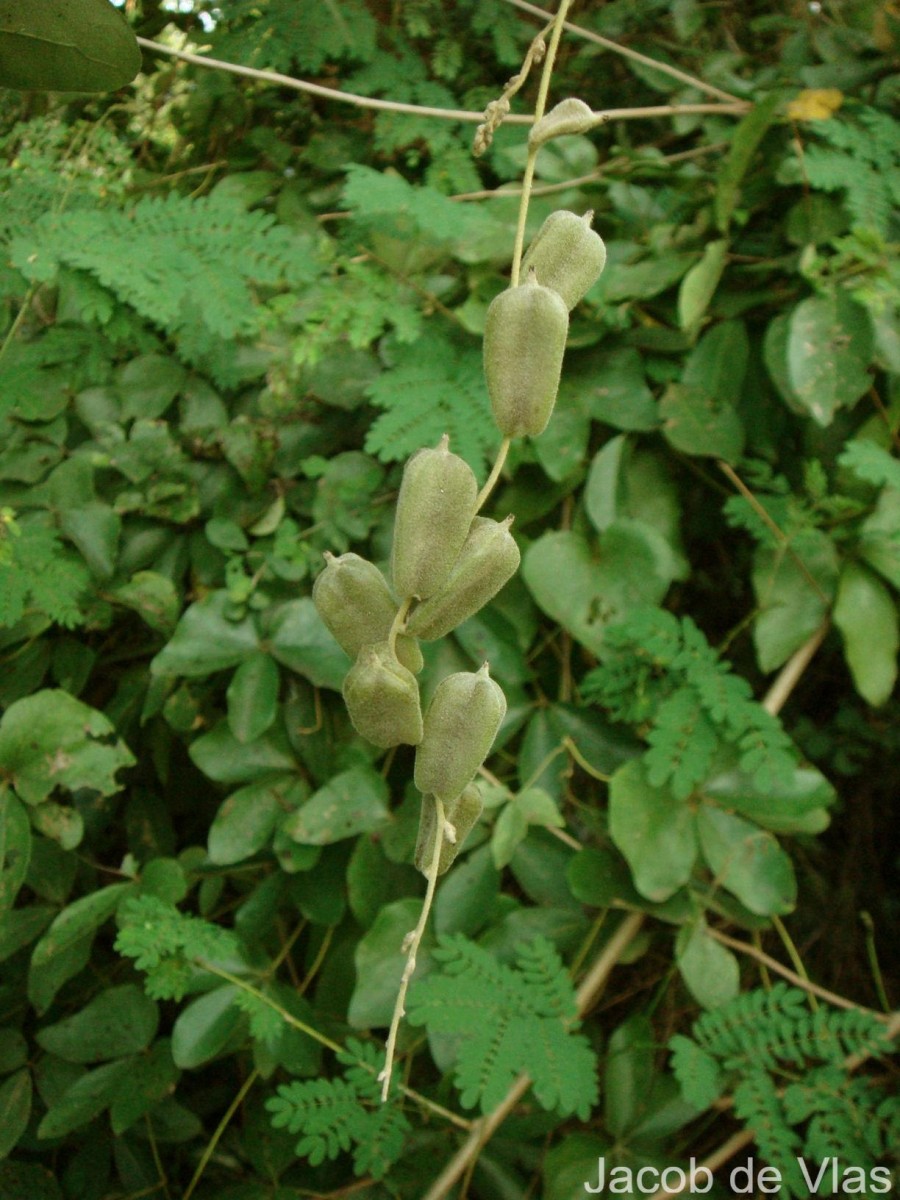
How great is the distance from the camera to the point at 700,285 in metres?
0.94

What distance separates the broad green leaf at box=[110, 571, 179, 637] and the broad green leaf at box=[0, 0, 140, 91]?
514 mm

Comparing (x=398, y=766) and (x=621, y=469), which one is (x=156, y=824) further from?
(x=621, y=469)

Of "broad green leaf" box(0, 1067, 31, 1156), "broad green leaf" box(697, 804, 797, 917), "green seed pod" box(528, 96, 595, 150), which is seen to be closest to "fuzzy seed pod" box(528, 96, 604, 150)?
"green seed pod" box(528, 96, 595, 150)

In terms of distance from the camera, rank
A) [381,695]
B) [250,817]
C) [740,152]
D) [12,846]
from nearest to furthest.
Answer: [381,695] < [12,846] < [250,817] < [740,152]

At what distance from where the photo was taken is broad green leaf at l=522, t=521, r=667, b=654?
880 millimetres

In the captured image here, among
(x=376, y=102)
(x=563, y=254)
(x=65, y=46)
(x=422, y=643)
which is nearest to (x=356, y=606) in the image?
(x=563, y=254)

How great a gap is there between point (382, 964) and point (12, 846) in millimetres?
313

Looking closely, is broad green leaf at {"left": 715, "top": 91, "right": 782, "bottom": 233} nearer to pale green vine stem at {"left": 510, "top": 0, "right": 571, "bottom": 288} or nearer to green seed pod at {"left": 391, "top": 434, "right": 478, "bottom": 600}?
pale green vine stem at {"left": 510, "top": 0, "right": 571, "bottom": 288}

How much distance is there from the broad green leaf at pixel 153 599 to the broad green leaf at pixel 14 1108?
0.41 meters

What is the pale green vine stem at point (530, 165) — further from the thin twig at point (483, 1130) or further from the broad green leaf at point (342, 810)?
the thin twig at point (483, 1130)

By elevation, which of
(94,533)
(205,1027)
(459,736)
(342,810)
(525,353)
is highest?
(525,353)

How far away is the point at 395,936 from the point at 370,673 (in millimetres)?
545

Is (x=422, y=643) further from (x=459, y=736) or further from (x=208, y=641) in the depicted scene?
(x=459, y=736)

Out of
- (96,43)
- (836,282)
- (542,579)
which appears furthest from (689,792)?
(96,43)
